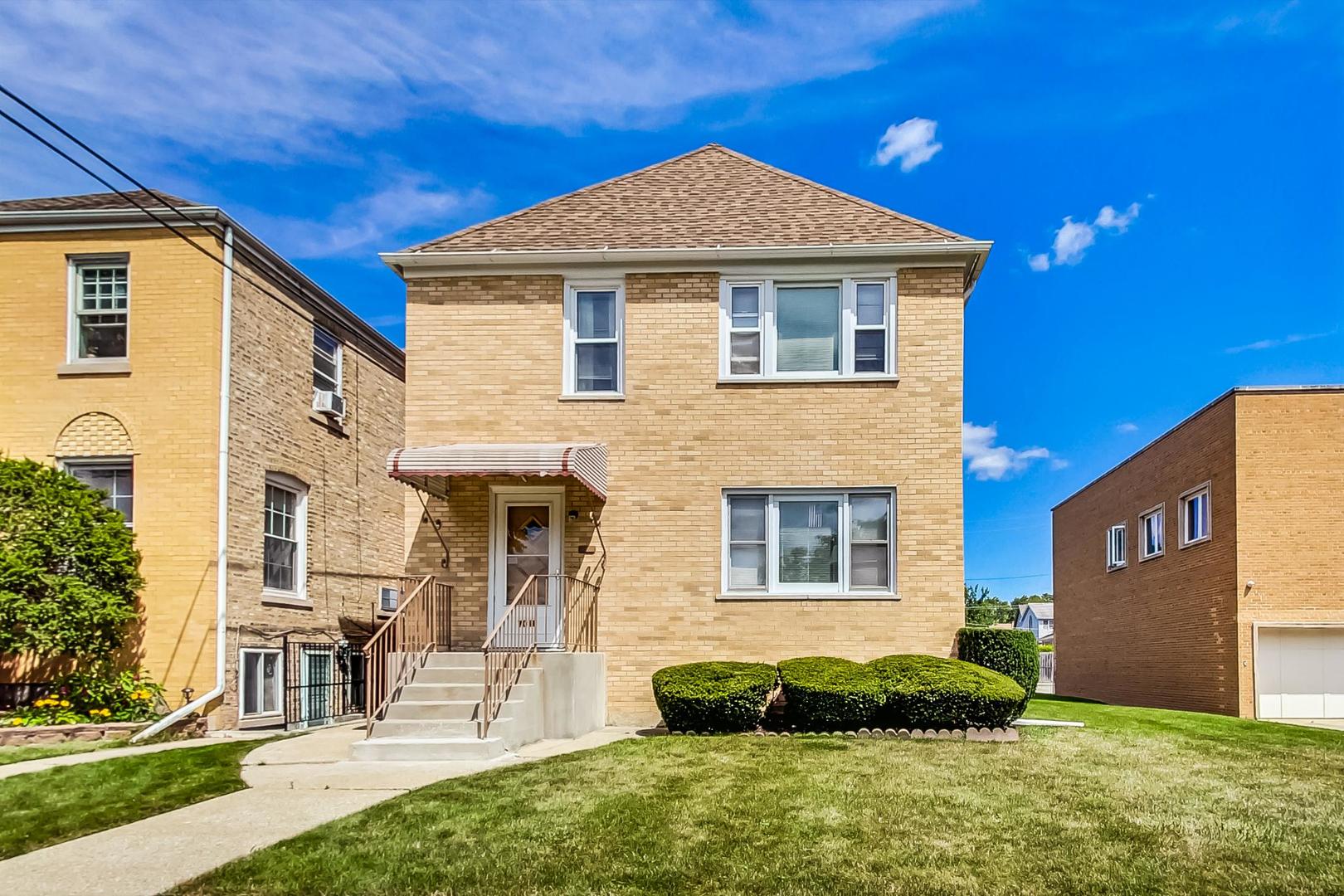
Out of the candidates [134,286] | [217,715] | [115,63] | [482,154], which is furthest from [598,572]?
[482,154]

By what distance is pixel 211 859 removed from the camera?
6637 mm

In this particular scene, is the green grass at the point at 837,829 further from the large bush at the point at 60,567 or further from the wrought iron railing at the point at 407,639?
the large bush at the point at 60,567

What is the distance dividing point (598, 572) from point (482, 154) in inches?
393

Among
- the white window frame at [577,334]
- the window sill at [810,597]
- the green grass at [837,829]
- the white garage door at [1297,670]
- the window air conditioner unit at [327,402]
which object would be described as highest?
the white window frame at [577,334]

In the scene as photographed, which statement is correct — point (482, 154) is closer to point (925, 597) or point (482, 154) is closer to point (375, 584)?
point (375, 584)

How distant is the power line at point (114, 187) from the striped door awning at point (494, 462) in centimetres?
417

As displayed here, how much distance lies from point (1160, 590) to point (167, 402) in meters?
20.9

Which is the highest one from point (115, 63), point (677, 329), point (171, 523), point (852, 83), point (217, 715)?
point (852, 83)

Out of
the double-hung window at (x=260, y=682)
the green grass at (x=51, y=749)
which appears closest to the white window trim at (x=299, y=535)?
the double-hung window at (x=260, y=682)

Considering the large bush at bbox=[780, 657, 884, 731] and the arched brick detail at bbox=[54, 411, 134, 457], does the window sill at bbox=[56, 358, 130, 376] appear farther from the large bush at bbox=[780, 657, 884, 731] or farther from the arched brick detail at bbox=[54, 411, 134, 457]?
the large bush at bbox=[780, 657, 884, 731]

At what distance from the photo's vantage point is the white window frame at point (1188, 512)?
21.3 meters

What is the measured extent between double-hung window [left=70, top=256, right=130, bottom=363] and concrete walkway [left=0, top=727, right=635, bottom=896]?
23.4 feet

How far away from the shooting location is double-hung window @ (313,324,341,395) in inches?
712

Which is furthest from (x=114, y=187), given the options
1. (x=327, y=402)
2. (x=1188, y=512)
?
(x=1188, y=512)
